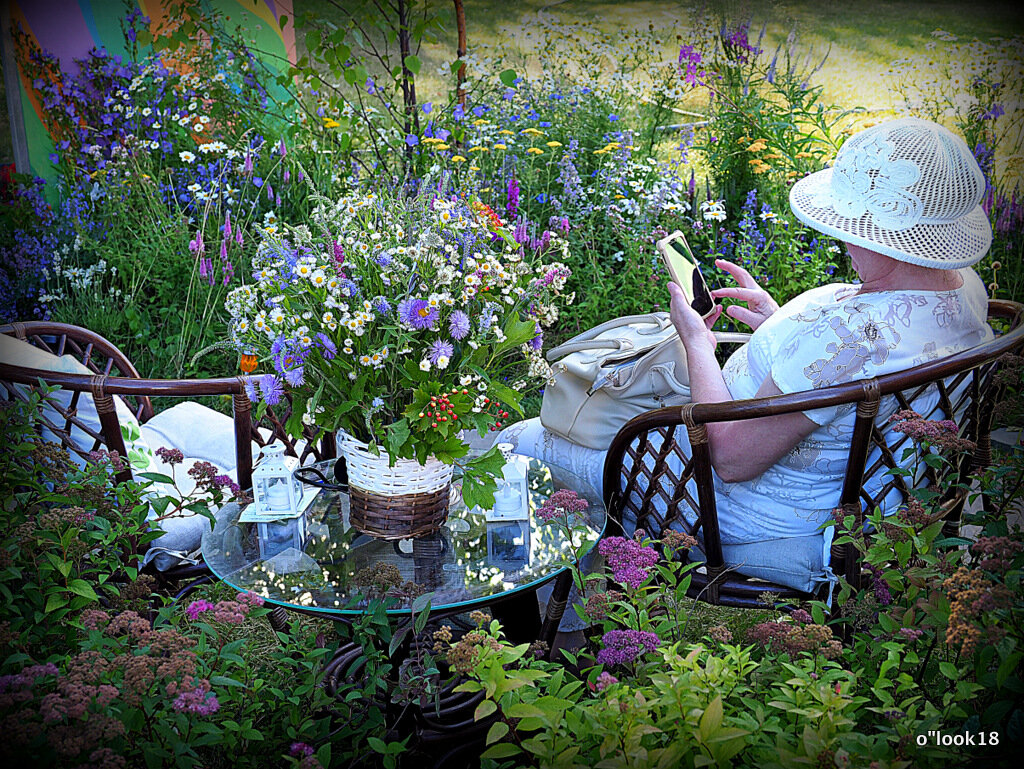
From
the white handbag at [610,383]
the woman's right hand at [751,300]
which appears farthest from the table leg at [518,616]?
the woman's right hand at [751,300]

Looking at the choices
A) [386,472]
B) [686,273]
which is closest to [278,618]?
[386,472]

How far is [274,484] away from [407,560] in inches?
13.2

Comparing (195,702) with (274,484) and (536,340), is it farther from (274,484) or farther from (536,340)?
(536,340)

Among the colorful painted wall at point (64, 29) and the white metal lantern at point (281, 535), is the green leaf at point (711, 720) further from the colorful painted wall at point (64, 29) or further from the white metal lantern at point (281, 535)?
the colorful painted wall at point (64, 29)

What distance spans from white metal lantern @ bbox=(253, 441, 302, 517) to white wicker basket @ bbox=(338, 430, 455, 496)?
17 centimetres

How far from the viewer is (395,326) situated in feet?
4.95

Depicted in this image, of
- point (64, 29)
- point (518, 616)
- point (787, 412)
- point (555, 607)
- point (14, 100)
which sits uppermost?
point (64, 29)

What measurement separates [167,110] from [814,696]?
411 centimetres

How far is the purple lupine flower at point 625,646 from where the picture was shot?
1.12m

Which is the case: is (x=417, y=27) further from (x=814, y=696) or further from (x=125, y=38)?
(x=814, y=696)

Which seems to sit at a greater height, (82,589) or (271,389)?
(271,389)

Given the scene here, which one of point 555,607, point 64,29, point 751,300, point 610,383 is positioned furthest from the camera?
point 64,29

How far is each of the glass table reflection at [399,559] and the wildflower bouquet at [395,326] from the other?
0.16 metres

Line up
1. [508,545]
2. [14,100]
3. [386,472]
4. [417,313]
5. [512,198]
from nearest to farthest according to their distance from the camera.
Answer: [417,313] < [386,472] < [508,545] < [512,198] < [14,100]
